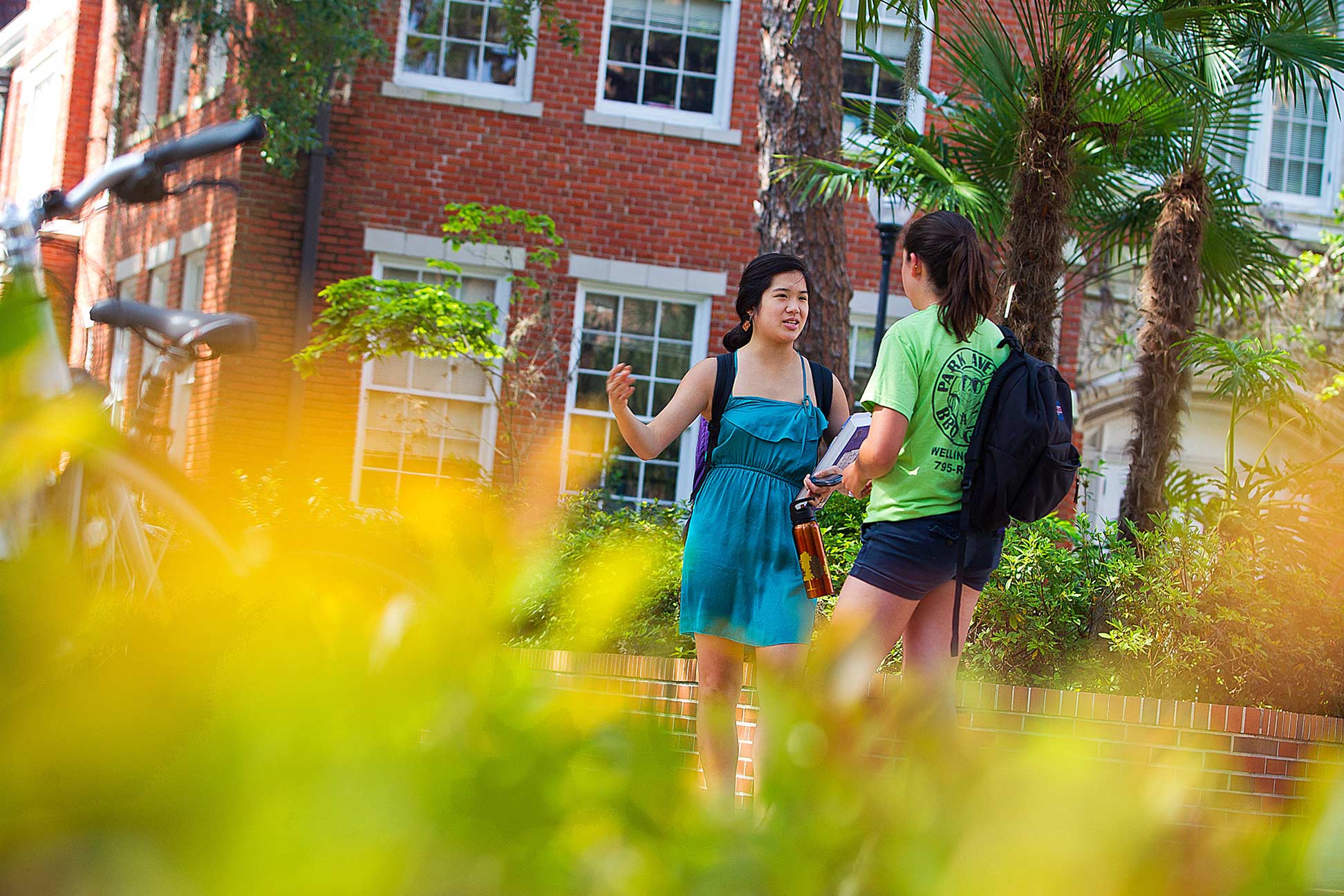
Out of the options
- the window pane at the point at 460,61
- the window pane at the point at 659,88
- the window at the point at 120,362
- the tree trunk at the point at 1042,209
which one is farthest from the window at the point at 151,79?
the window at the point at 120,362

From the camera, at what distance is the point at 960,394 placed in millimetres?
3721

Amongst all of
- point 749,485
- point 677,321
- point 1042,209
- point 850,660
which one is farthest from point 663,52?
point 850,660

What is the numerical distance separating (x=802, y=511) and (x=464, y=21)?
11054mm

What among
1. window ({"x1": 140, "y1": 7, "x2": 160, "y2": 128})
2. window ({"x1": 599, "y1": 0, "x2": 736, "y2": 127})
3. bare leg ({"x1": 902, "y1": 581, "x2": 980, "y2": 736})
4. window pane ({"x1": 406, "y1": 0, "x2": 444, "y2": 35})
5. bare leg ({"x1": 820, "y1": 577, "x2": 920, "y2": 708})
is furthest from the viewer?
window ({"x1": 140, "y1": 7, "x2": 160, "y2": 128})

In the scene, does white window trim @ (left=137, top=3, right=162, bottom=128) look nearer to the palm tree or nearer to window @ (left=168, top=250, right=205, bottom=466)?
window @ (left=168, top=250, right=205, bottom=466)

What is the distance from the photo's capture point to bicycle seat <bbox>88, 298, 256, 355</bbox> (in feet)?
9.20

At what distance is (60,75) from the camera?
Answer: 19844 mm

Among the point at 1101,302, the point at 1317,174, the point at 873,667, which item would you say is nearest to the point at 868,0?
the point at 873,667

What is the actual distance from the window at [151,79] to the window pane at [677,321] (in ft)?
23.2

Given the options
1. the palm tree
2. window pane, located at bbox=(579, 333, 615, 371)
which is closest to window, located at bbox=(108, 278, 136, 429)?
the palm tree

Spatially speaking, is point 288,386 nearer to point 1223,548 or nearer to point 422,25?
point 422,25

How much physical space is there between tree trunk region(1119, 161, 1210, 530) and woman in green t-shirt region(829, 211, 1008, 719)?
4715mm

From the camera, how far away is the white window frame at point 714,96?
45.5 ft

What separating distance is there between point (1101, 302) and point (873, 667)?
16211 mm
